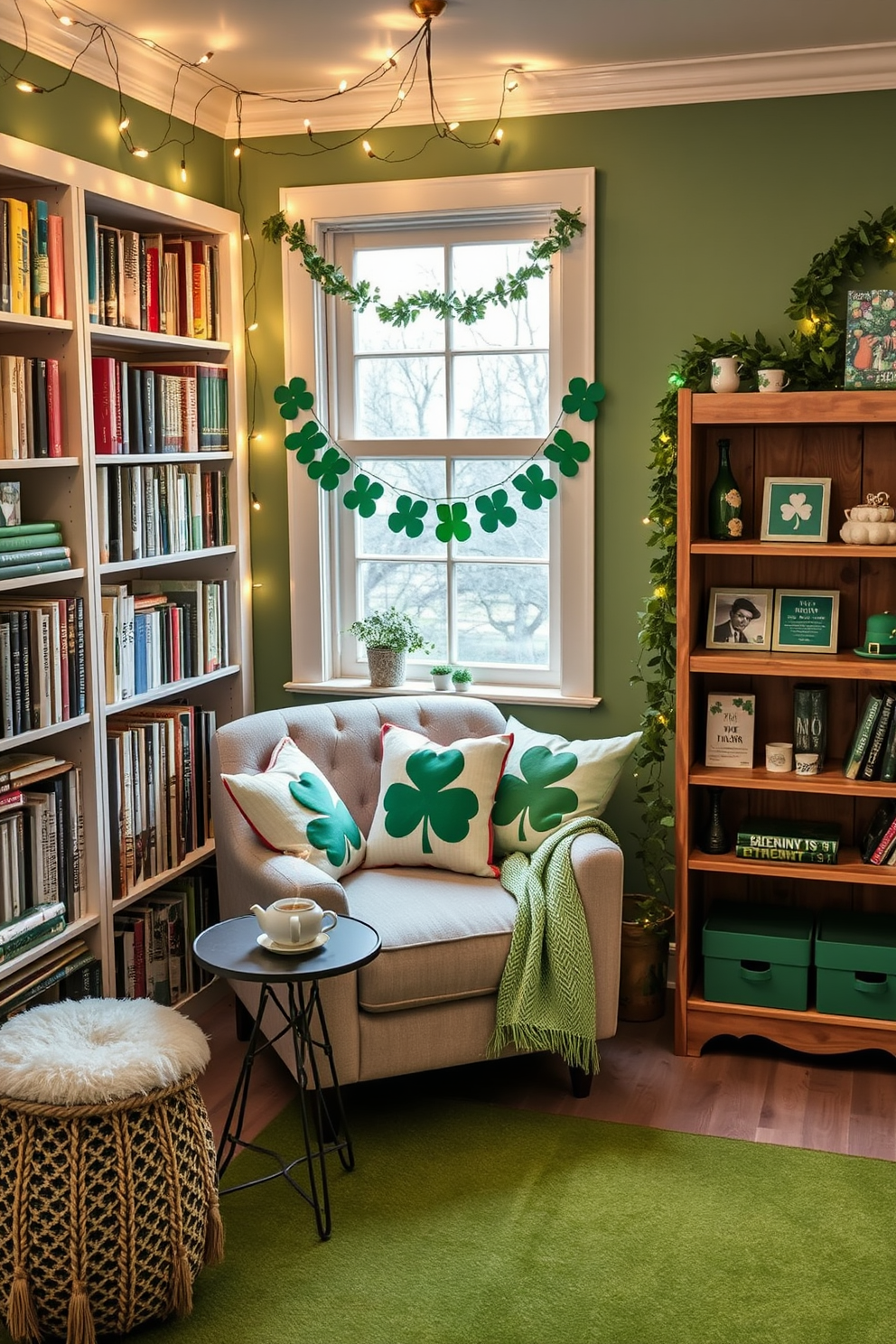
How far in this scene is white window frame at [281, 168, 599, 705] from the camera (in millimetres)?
3707

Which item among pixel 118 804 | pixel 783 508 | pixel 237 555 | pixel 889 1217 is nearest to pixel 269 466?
pixel 237 555

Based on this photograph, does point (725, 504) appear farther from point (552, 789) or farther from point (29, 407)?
point (29, 407)

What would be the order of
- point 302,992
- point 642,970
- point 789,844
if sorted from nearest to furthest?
1. point 302,992
2. point 789,844
3. point 642,970

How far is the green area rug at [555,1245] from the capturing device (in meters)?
2.38

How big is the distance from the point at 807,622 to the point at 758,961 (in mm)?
912

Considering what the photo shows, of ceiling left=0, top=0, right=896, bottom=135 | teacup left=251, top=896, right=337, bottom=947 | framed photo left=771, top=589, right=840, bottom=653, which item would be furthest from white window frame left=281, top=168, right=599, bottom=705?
teacup left=251, top=896, right=337, bottom=947

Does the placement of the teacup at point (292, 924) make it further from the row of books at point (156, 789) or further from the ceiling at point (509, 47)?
the ceiling at point (509, 47)

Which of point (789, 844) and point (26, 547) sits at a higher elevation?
point (26, 547)

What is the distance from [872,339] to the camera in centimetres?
323

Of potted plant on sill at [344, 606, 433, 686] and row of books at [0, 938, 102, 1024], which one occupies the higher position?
potted plant on sill at [344, 606, 433, 686]

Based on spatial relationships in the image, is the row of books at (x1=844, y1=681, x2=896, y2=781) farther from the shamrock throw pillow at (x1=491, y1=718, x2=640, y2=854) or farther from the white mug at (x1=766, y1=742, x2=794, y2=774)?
the shamrock throw pillow at (x1=491, y1=718, x2=640, y2=854)

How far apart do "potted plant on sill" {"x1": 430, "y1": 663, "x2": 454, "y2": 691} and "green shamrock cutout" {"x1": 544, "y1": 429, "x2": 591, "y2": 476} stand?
703 millimetres

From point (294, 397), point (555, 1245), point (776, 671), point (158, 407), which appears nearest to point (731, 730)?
point (776, 671)

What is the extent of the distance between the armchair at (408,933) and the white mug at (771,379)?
1233mm
